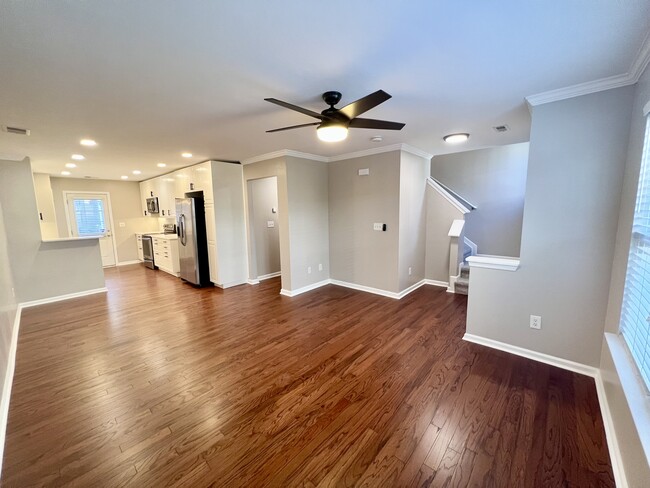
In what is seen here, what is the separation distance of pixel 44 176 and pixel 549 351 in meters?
9.34

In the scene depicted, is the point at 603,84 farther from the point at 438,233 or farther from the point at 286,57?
the point at 438,233

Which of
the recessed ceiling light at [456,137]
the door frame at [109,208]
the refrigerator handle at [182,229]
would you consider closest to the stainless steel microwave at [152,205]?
the door frame at [109,208]

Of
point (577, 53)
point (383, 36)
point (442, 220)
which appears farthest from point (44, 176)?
point (577, 53)

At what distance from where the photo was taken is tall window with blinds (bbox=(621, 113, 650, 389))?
145cm

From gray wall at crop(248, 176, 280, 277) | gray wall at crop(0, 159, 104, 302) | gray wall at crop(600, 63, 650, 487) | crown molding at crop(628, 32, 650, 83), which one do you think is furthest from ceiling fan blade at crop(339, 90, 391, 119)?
gray wall at crop(0, 159, 104, 302)

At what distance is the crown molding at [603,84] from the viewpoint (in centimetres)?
166

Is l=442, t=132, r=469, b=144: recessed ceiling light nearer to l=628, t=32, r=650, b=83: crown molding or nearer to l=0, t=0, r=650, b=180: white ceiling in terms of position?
l=0, t=0, r=650, b=180: white ceiling

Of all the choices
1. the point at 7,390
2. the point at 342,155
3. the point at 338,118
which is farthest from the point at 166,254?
the point at 338,118

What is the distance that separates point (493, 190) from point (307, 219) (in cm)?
437

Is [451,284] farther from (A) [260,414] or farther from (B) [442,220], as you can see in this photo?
(A) [260,414]

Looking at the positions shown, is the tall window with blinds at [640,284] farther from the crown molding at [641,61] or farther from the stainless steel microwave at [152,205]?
the stainless steel microwave at [152,205]

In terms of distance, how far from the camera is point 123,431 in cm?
179

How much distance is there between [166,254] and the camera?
20.9 ft

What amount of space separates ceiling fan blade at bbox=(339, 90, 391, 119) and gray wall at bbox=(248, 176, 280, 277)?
3453 mm
